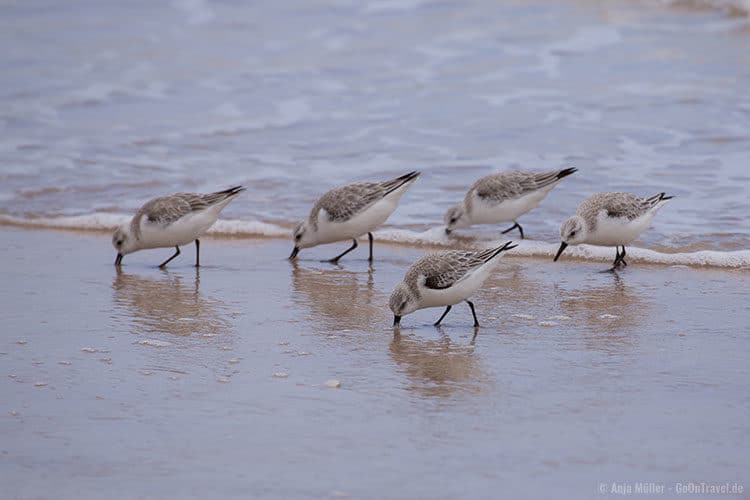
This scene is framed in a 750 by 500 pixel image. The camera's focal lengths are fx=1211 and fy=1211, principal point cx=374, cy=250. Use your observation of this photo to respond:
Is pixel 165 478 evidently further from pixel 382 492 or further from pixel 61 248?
pixel 61 248

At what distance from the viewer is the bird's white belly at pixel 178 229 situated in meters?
9.38

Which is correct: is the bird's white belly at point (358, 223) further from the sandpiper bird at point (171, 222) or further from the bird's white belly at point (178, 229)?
the bird's white belly at point (178, 229)

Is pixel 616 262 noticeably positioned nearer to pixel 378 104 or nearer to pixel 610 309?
pixel 610 309

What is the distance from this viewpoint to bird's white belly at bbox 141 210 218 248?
938 cm

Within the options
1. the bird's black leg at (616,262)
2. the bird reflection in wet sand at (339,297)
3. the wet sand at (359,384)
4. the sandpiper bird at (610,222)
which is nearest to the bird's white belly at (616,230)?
the sandpiper bird at (610,222)

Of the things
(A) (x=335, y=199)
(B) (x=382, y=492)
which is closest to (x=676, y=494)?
(B) (x=382, y=492)

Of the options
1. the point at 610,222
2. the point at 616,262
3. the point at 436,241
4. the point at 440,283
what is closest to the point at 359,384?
the point at 440,283

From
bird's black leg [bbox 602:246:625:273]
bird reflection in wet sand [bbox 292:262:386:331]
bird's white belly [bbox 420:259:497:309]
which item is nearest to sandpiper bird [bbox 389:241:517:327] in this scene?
bird's white belly [bbox 420:259:497:309]

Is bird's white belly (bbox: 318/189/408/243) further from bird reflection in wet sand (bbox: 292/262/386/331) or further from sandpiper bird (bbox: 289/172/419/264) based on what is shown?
bird reflection in wet sand (bbox: 292/262/386/331)

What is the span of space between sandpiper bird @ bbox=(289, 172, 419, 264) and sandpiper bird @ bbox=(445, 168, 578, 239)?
84 centimetres

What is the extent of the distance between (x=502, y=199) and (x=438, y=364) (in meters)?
3.94

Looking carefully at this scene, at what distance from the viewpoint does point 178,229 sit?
938cm

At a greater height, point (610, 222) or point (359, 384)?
point (610, 222)

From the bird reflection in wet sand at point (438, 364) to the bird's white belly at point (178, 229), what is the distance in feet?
8.84
